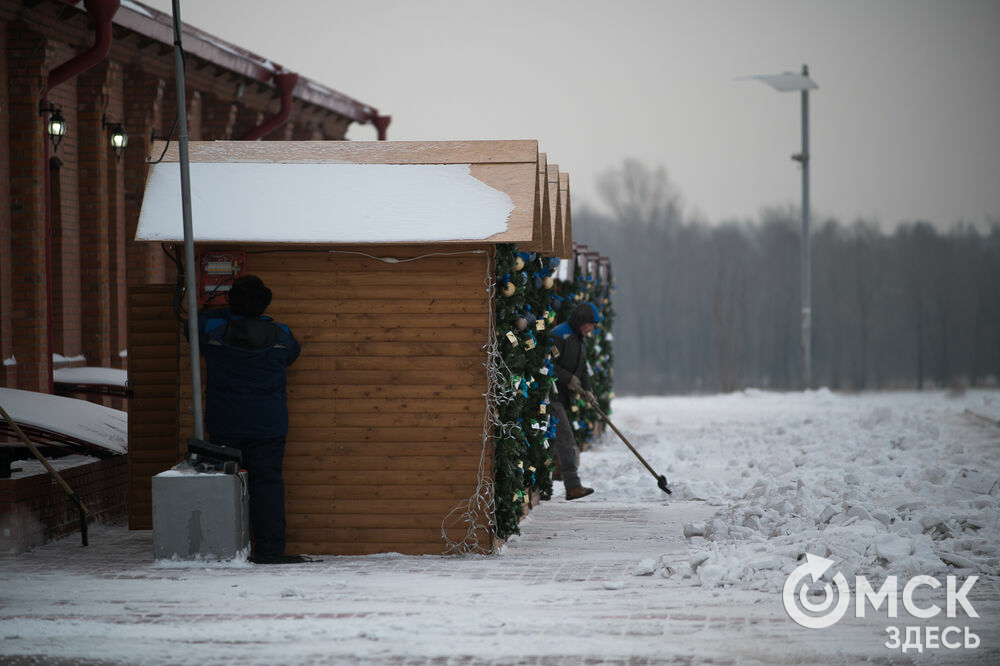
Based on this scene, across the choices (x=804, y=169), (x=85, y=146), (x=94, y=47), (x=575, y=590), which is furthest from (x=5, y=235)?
(x=804, y=169)

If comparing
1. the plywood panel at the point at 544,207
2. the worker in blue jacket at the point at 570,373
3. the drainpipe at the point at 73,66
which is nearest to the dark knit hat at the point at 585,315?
the worker in blue jacket at the point at 570,373

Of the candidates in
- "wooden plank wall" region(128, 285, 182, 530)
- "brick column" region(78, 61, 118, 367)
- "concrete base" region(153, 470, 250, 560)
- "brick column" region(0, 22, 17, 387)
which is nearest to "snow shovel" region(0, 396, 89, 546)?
"wooden plank wall" region(128, 285, 182, 530)

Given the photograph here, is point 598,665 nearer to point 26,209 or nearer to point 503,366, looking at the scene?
point 503,366

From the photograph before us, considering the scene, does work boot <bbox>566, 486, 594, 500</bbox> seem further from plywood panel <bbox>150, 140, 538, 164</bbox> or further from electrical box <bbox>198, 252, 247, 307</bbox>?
electrical box <bbox>198, 252, 247, 307</bbox>

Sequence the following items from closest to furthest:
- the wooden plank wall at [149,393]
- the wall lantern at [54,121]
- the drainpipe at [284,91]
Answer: the wooden plank wall at [149,393] < the wall lantern at [54,121] < the drainpipe at [284,91]

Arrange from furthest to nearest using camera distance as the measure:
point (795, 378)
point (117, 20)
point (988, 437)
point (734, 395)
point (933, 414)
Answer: point (795, 378), point (734, 395), point (933, 414), point (988, 437), point (117, 20)

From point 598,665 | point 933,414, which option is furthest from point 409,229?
point 933,414

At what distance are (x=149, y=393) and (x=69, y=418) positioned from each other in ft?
3.75

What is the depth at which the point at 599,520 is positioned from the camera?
1195cm

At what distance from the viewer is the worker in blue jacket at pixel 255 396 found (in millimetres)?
9531

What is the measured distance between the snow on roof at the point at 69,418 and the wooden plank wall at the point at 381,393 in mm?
2329

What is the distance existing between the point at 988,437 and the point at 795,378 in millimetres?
36492

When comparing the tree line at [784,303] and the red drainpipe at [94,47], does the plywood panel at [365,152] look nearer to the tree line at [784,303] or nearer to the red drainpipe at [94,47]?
the red drainpipe at [94,47]

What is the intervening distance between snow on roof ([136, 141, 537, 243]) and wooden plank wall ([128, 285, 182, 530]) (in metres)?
0.96
